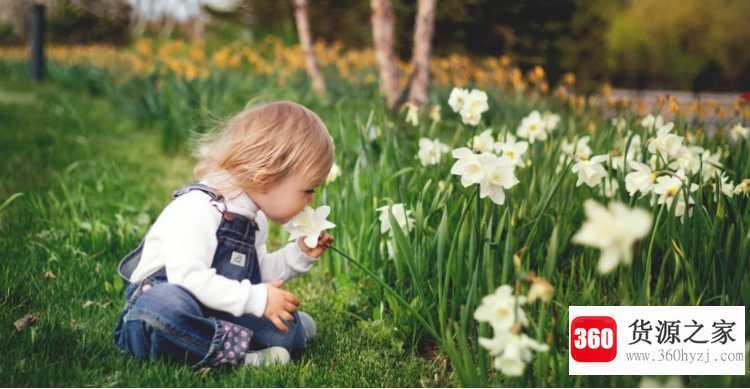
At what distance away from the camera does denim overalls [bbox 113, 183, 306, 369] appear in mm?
1753

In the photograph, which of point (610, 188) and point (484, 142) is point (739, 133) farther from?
point (484, 142)

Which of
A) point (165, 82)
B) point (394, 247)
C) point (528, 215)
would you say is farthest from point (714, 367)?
point (165, 82)

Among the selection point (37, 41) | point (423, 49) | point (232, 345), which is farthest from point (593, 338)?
point (37, 41)

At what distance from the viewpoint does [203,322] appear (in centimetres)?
178

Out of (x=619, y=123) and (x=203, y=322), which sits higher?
(x=619, y=123)

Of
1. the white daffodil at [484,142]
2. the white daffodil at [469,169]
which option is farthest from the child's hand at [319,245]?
the white daffodil at [484,142]

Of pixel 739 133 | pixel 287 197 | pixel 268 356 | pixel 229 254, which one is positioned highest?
pixel 739 133

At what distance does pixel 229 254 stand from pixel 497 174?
755 mm

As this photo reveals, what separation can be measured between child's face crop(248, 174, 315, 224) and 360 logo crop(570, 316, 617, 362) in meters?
0.77

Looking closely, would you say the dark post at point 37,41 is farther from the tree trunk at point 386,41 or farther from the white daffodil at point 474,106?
the white daffodil at point 474,106

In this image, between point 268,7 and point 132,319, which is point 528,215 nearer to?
point 132,319

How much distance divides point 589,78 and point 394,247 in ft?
31.9

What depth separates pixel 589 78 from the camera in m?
11.0

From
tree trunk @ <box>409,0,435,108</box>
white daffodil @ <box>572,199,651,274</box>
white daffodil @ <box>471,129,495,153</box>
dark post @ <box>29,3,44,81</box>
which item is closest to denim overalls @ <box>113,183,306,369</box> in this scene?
white daffodil @ <box>471,129,495,153</box>
